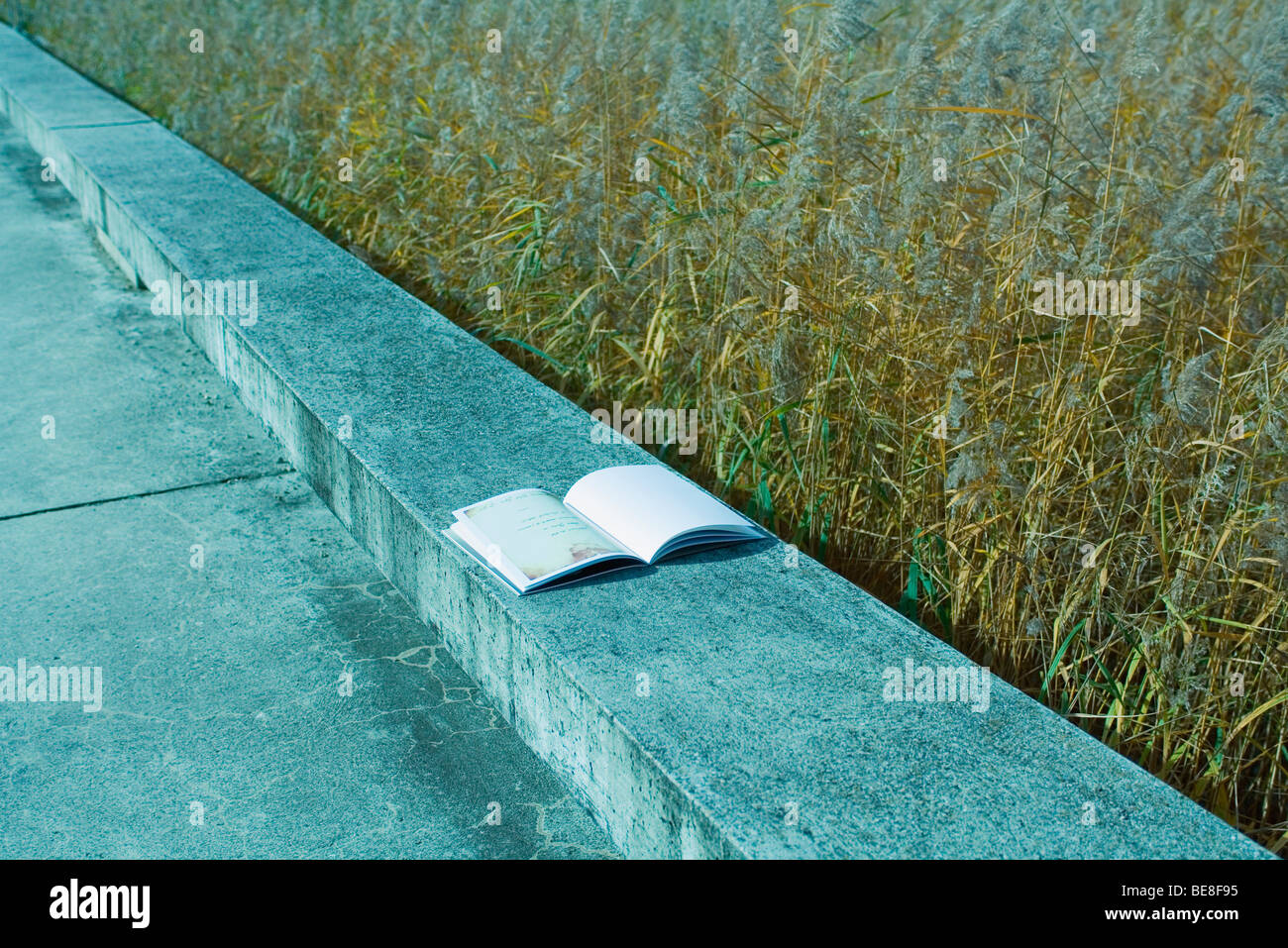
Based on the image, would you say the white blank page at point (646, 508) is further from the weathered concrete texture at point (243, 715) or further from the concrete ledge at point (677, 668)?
the weathered concrete texture at point (243, 715)

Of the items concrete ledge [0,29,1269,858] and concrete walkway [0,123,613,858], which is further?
concrete walkway [0,123,613,858]

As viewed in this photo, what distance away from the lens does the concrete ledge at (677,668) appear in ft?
6.27

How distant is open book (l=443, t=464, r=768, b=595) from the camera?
8.48 feet

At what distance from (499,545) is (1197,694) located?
1.42 meters

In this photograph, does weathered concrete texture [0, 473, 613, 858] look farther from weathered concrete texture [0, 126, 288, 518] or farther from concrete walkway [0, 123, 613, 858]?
weathered concrete texture [0, 126, 288, 518]

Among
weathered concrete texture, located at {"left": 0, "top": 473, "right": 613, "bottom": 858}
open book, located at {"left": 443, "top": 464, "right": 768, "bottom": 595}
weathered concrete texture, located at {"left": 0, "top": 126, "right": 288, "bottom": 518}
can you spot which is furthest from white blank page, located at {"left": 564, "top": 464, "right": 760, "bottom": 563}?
weathered concrete texture, located at {"left": 0, "top": 126, "right": 288, "bottom": 518}

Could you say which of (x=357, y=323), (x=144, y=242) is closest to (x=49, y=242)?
(x=144, y=242)

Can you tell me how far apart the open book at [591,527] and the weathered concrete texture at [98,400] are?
1305mm

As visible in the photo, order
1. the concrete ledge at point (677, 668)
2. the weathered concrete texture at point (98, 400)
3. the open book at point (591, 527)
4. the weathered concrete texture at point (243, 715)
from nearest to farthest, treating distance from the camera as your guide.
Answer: the concrete ledge at point (677, 668), the weathered concrete texture at point (243, 715), the open book at point (591, 527), the weathered concrete texture at point (98, 400)

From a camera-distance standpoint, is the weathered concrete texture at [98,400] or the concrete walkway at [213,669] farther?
the weathered concrete texture at [98,400]

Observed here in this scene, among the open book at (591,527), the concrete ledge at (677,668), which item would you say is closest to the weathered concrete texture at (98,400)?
the concrete ledge at (677,668)

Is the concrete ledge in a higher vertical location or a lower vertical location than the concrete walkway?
higher
